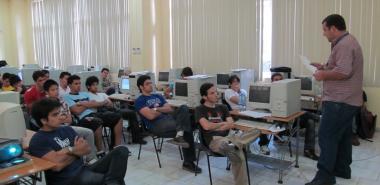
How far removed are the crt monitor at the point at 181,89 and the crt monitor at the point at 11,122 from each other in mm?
2499

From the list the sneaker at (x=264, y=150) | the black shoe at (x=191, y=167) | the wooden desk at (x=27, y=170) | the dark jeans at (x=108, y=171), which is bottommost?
the black shoe at (x=191, y=167)

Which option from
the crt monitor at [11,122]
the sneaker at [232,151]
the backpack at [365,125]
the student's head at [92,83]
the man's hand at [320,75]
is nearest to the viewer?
the crt monitor at [11,122]

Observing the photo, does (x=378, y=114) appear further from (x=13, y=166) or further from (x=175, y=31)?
(x=13, y=166)

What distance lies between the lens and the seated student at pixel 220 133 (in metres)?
2.68

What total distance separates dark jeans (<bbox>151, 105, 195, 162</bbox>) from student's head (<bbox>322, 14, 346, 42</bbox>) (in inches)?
63.7

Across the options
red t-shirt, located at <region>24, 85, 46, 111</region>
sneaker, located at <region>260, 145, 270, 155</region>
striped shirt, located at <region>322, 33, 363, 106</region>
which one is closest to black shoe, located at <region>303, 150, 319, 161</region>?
sneaker, located at <region>260, 145, 270, 155</region>

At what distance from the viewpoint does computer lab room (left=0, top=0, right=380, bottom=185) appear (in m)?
2.24

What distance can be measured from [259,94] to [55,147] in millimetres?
2237

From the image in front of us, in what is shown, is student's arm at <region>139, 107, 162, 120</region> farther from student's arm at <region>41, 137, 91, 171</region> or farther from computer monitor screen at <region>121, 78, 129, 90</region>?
computer monitor screen at <region>121, 78, 129, 90</region>

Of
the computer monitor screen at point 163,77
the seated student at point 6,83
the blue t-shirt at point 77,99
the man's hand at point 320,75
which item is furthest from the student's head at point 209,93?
the seated student at point 6,83

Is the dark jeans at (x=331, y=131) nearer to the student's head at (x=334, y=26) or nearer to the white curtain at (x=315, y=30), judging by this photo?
the student's head at (x=334, y=26)

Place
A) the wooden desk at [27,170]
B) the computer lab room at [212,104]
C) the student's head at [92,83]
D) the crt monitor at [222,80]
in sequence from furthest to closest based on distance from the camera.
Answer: the crt monitor at [222,80], the student's head at [92,83], the computer lab room at [212,104], the wooden desk at [27,170]

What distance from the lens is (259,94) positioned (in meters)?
3.59

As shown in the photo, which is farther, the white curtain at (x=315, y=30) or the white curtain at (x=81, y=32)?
the white curtain at (x=81, y=32)
